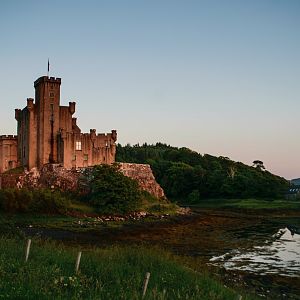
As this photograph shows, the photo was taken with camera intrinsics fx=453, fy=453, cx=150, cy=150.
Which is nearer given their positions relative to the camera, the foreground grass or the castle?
the foreground grass

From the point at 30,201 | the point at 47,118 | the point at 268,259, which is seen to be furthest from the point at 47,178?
the point at 268,259

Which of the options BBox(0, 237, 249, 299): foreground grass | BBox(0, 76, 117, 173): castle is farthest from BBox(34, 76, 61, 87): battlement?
BBox(0, 237, 249, 299): foreground grass

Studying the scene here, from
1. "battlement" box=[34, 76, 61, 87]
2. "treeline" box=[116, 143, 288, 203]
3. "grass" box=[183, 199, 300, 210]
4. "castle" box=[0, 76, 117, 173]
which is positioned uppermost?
"battlement" box=[34, 76, 61, 87]

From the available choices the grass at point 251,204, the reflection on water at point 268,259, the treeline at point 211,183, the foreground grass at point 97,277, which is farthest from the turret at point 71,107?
the foreground grass at point 97,277

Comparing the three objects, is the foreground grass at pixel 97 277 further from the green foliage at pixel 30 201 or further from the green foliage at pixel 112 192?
the green foliage at pixel 112 192

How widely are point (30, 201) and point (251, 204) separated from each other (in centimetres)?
5114

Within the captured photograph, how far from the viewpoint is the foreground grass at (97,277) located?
13.1m

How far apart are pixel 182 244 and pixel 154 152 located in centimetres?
12873

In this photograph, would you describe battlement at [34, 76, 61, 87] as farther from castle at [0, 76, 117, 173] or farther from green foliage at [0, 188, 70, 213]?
green foliage at [0, 188, 70, 213]

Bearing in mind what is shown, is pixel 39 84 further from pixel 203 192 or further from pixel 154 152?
pixel 154 152

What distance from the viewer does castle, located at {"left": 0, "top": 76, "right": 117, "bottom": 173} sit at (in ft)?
232

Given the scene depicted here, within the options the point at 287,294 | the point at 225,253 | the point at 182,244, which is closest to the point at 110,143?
the point at 182,244

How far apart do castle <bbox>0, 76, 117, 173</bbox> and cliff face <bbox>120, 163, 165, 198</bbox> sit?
5030 mm

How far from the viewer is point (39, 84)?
234 ft
